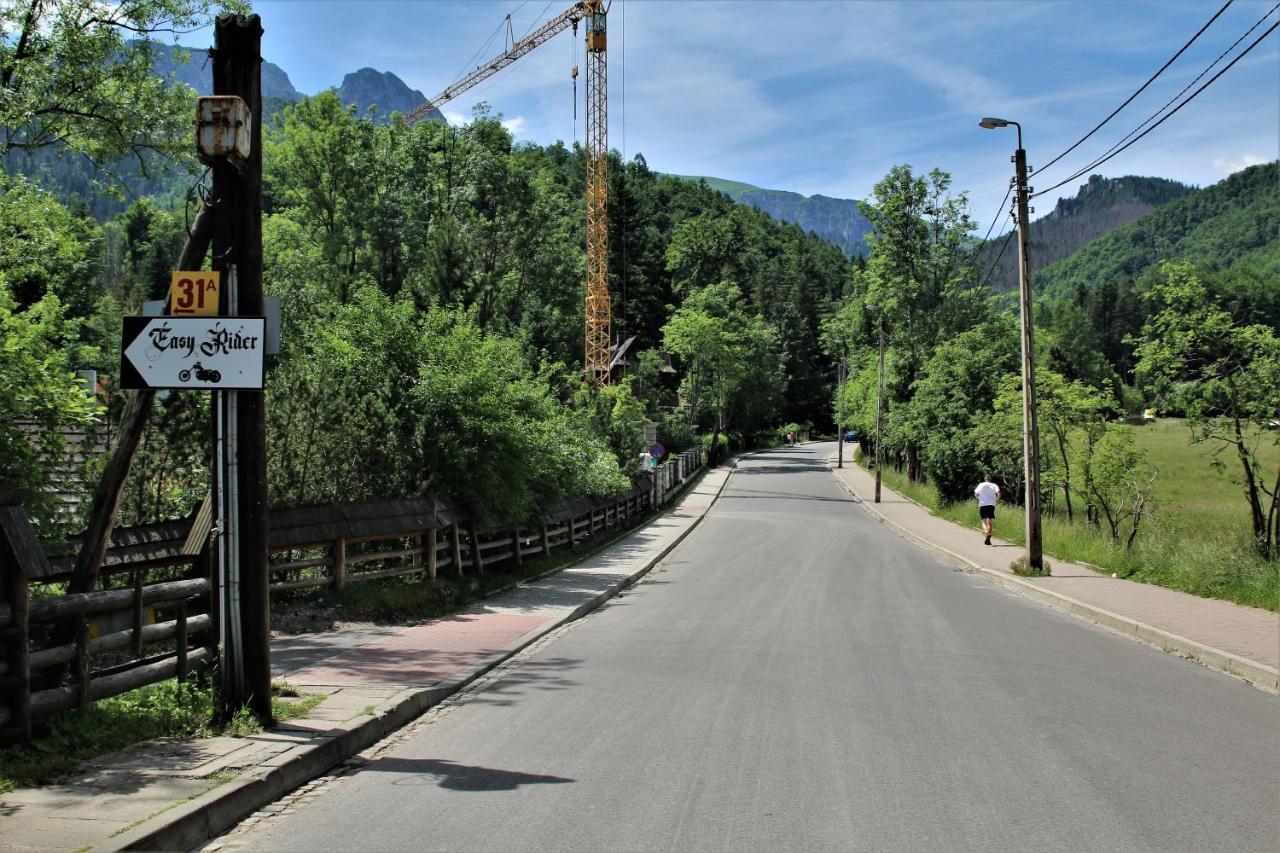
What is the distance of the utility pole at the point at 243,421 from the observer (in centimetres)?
666

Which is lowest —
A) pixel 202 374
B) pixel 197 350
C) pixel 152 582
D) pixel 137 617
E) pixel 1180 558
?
pixel 1180 558

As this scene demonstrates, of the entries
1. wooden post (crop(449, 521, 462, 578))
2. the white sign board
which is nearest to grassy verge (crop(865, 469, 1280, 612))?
wooden post (crop(449, 521, 462, 578))

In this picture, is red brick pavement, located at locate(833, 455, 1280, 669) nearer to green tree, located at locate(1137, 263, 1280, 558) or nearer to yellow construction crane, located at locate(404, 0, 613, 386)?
green tree, located at locate(1137, 263, 1280, 558)

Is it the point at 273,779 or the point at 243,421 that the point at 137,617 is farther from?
the point at 273,779

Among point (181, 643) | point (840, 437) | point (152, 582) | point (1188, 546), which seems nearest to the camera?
point (181, 643)

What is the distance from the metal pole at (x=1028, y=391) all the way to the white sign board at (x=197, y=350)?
17301mm

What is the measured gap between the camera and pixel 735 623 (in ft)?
42.9

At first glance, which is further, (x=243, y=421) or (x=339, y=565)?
(x=339, y=565)

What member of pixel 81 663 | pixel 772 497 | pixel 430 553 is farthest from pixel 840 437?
pixel 81 663

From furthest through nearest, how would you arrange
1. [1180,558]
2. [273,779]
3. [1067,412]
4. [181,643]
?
[1067,412]
[1180,558]
[181,643]
[273,779]

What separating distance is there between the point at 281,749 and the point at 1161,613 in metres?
12.8

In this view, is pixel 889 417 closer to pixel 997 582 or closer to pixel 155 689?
pixel 997 582

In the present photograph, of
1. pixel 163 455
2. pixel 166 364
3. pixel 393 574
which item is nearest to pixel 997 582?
pixel 393 574

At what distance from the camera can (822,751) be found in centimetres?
658
